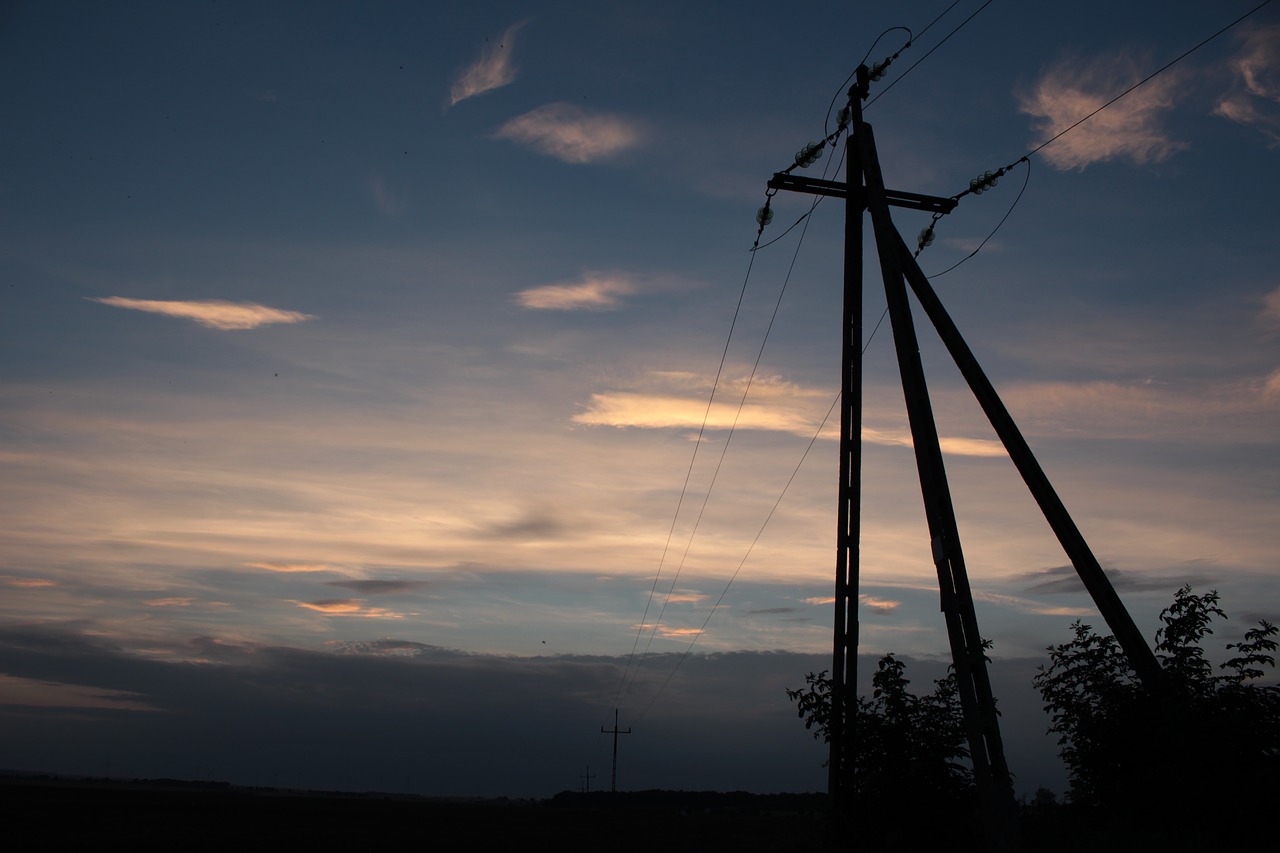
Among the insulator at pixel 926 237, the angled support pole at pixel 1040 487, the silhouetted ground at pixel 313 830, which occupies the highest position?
the insulator at pixel 926 237

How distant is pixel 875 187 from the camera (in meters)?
15.8

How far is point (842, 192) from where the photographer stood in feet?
57.6

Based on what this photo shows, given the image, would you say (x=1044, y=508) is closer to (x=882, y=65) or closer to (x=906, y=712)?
(x=906, y=712)

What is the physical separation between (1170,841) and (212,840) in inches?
2398

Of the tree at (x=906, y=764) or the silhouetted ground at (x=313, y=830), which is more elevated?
the tree at (x=906, y=764)

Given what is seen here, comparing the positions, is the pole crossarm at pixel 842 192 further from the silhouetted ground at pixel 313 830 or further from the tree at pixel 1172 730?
the silhouetted ground at pixel 313 830

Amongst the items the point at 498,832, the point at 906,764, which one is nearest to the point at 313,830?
the point at 498,832

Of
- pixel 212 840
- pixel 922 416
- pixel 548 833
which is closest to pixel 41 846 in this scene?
pixel 212 840

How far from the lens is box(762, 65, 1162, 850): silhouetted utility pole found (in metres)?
12.2

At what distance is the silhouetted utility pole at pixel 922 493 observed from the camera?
1220cm

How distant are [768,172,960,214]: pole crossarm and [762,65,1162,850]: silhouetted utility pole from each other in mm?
20

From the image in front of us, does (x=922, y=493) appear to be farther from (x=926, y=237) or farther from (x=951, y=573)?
(x=926, y=237)

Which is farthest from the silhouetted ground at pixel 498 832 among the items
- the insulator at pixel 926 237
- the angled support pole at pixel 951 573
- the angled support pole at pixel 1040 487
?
the insulator at pixel 926 237

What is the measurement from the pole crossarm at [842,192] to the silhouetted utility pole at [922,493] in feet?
0.06
